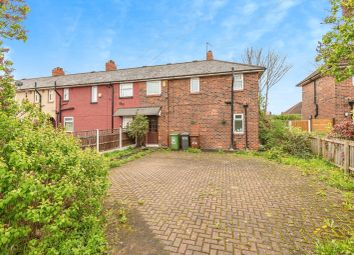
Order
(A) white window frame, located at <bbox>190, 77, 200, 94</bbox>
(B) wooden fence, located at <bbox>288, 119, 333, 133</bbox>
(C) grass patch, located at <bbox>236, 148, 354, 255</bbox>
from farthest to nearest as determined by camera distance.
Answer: (B) wooden fence, located at <bbox>288, 119, 333, 133</bbox>
(A) white window frame, located at <bbox>190, 77, 200, 94</bbox>
(C) grass patch, located at <bbox>236, 148, 354, 255</bbox>

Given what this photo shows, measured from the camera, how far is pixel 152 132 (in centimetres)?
1586

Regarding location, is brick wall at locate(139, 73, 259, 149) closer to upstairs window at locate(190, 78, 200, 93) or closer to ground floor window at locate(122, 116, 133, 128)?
upstairs window at locate(190, 78, 200, 93)

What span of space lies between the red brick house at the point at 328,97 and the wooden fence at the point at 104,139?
16.5 m

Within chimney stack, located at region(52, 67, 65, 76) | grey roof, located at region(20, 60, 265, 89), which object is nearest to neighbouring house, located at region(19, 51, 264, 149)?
grey roof, located at region(20, 60, 265, 89)

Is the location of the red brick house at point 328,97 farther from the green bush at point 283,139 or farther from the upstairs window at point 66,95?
the upstairs window at point 66,95

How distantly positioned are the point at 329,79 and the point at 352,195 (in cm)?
→ 1429

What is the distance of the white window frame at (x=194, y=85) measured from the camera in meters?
15.0

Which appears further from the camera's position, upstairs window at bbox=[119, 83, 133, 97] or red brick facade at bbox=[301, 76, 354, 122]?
upstairs window at bbox=[119, 83, 133, 97]

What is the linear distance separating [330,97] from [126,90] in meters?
17.7

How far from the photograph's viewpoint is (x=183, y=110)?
15.1 m

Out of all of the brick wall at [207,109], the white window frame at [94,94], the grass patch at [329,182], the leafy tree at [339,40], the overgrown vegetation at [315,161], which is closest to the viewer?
the grass patch at [329,182]

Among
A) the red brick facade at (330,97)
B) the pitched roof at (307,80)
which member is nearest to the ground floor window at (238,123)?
the red brick facade at (330,97)

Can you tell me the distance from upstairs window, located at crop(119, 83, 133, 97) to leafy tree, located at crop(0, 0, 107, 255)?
12800 millimetres

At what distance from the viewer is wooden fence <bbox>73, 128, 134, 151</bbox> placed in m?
11.3
